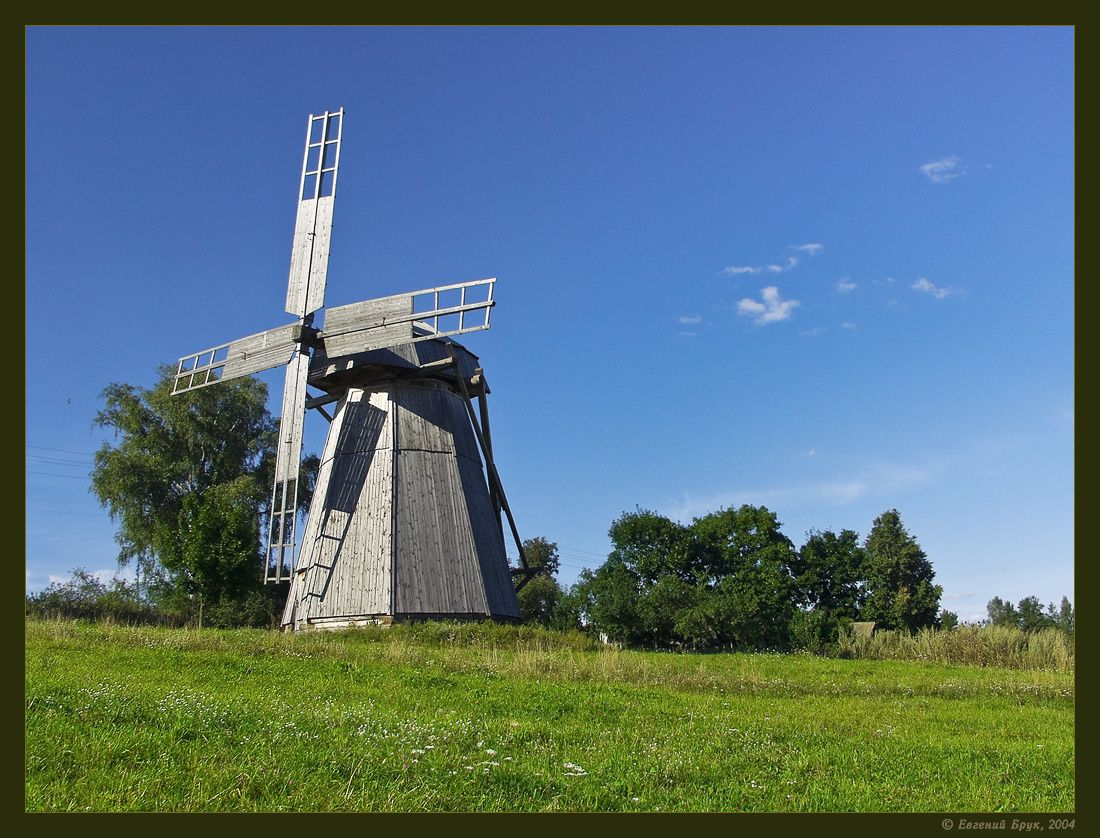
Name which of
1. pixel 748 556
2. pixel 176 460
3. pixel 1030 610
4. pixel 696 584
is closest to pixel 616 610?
pixel 696 584

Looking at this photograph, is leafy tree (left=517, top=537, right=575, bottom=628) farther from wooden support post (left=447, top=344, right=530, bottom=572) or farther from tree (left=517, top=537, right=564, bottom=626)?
wooden support post (left=447, top=344, right=530, bottom=572)

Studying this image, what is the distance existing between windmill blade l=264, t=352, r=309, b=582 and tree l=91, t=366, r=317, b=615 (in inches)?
403

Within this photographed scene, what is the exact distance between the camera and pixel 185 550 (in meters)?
27.0

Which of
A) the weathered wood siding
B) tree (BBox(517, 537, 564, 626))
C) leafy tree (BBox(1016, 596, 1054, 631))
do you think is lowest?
leafy tree (BBox(1016, 596, 1054, 631))

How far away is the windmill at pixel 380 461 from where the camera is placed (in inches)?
859

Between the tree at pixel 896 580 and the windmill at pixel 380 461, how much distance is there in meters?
25.4

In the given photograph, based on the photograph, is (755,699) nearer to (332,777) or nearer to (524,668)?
(524,668)

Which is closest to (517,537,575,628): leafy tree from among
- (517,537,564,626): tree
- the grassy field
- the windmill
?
(517,537,564,626): tree

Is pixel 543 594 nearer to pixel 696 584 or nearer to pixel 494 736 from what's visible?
pixel 696 584

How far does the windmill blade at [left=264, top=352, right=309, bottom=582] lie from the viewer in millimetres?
22016

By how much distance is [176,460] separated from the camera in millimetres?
37250

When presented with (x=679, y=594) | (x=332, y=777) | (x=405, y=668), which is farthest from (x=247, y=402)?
(x=332, y=777)

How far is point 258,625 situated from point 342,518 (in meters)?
9.98

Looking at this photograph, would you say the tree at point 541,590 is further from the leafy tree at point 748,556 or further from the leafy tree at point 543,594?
the leafy tree at point 748,556
